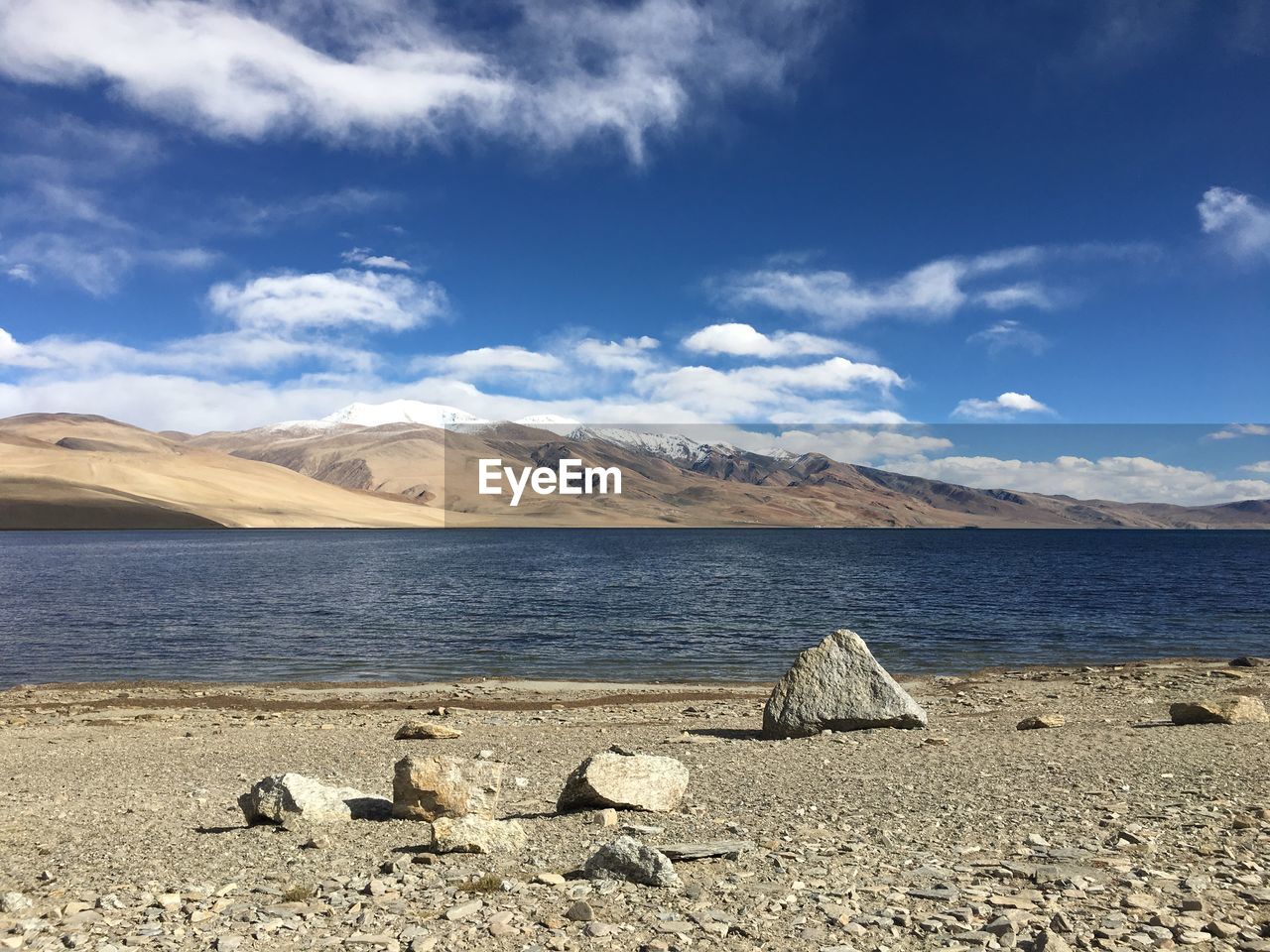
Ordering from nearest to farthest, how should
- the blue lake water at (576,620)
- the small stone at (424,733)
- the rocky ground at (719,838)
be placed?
1. the rocky ground at (719,838)
2. the small stone at (424,733)
3. the blue lake water at (576,620)

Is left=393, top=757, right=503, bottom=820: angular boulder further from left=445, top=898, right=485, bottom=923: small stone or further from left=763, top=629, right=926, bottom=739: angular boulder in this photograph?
left=763, top=629, right=926, bottom=739: angular boulder

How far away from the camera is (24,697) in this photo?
2502 centimetres

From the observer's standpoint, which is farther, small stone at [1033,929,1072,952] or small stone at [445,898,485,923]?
small stone at [445,898,485,923]

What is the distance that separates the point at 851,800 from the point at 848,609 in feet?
119

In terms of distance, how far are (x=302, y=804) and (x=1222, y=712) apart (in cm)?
1514

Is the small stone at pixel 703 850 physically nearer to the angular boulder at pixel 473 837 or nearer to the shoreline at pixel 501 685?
the angular boulder at pixel 473 837

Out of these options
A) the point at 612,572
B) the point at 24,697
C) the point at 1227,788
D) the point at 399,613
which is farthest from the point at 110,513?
the point at 1227,788

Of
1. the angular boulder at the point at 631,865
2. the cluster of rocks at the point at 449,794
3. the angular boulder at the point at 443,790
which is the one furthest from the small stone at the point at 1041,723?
the angular boulder at the point at 631,865

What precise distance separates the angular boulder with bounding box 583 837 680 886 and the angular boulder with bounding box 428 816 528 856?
1.34m

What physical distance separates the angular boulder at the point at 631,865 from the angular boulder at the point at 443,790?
105 inches

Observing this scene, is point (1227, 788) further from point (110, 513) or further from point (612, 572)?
point (110, 513)

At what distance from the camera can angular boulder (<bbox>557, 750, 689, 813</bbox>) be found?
1026cm

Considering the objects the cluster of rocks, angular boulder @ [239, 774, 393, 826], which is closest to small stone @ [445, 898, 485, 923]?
the cluster of rocks

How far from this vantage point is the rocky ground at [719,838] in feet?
21.1
